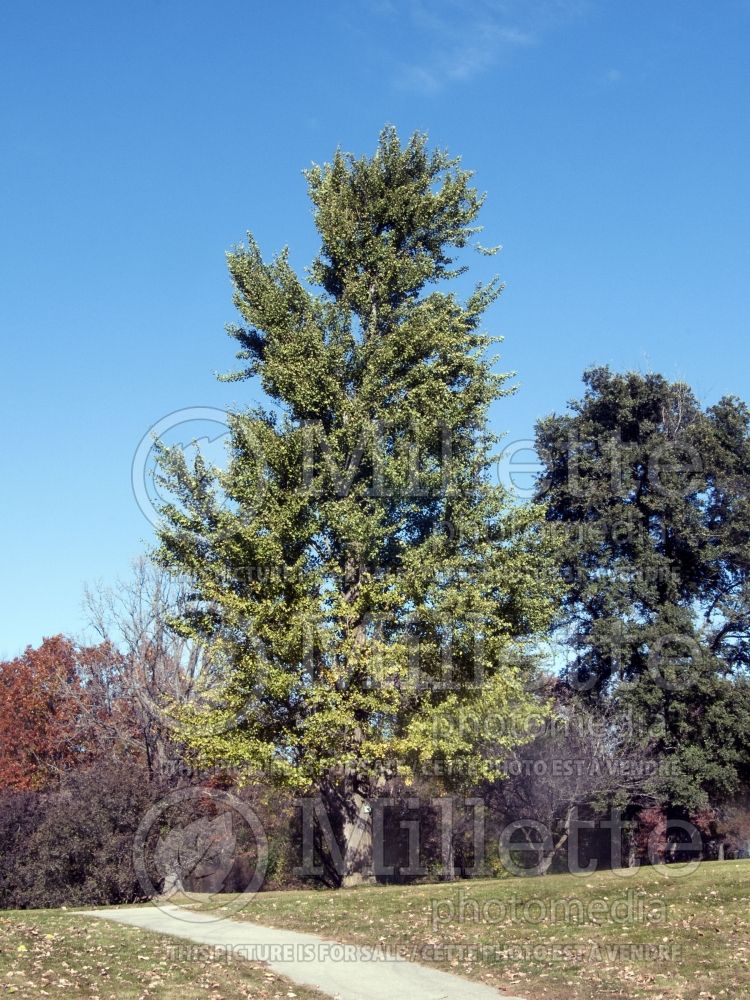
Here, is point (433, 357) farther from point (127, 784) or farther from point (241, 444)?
point (127, 784)

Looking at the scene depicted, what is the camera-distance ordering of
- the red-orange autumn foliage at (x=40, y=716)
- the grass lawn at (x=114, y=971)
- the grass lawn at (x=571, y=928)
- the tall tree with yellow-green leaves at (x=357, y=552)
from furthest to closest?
the red-orange autumn foliage at (x=40, y=716) → the tall tree with yellow-green leaves at (x=357, y=552) → the grass lawn at (x=571, y=928) → the grass lawn at (x=114, y=971)

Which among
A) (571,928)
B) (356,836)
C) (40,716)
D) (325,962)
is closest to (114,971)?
(325,962)

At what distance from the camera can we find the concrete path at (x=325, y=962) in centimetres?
986

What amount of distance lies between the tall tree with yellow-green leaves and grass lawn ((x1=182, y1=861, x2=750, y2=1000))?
122 inches

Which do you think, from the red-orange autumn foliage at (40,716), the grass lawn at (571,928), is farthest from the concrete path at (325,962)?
the red-orange autumn foliage at (40,716)

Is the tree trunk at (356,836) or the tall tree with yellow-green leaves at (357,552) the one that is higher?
the tall tree with yellow-green leaves at (357,552)

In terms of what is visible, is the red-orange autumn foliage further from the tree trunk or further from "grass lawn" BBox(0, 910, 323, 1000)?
"grass lawn" BBox(0, 910, 323, 1000)

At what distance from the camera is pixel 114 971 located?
9922 mm

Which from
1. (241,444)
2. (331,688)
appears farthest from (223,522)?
(331,688)

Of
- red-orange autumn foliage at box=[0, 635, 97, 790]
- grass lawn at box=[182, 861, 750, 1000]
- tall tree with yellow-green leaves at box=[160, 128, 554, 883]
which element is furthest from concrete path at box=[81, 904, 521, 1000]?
red-orange autumn foliage at box=[0, 635, 97, 790]

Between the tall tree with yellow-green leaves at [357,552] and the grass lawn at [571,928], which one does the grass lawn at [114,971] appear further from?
the tall tree with yellow-green leaves at [357,552]

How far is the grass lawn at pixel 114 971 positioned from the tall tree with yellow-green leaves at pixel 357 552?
6.14 m

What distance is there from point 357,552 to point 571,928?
8782 mm

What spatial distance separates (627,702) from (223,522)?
13.8 metres
